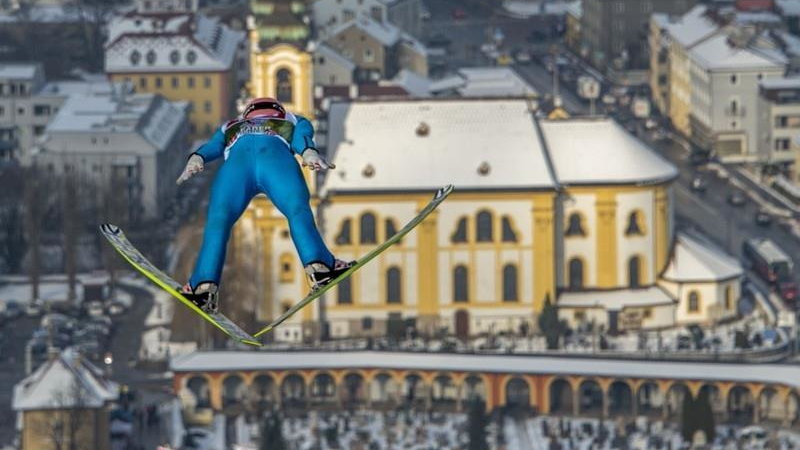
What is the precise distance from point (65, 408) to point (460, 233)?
24564 mm

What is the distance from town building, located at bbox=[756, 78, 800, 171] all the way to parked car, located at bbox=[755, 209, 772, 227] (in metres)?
10.0

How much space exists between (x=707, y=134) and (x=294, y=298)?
38315mm

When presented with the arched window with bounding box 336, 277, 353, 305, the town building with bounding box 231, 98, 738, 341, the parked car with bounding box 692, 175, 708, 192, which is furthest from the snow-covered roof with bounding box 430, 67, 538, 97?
the arched window with bounding box 336, 277, 353, 305

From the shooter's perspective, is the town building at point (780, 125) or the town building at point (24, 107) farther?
the town building at point (24, 107)

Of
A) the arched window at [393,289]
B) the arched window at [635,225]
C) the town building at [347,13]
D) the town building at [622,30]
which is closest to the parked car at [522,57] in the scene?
the town building at [622,30]

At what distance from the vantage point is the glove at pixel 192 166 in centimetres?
2256

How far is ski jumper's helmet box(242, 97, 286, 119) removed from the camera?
22.7m

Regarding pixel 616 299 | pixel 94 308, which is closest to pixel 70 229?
pixel 94 308

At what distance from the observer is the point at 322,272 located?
74.0 ft

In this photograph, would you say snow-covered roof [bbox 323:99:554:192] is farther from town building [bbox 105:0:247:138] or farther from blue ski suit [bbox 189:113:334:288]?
blue ski suit [bbox 189:113:334:288]

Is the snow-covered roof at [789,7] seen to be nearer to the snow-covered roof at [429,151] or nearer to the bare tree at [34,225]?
the bare tree at [34,225]

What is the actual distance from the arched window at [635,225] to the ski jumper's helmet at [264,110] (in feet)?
255

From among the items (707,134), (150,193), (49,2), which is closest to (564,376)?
(150,193)

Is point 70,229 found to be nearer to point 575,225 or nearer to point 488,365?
point 575,225
